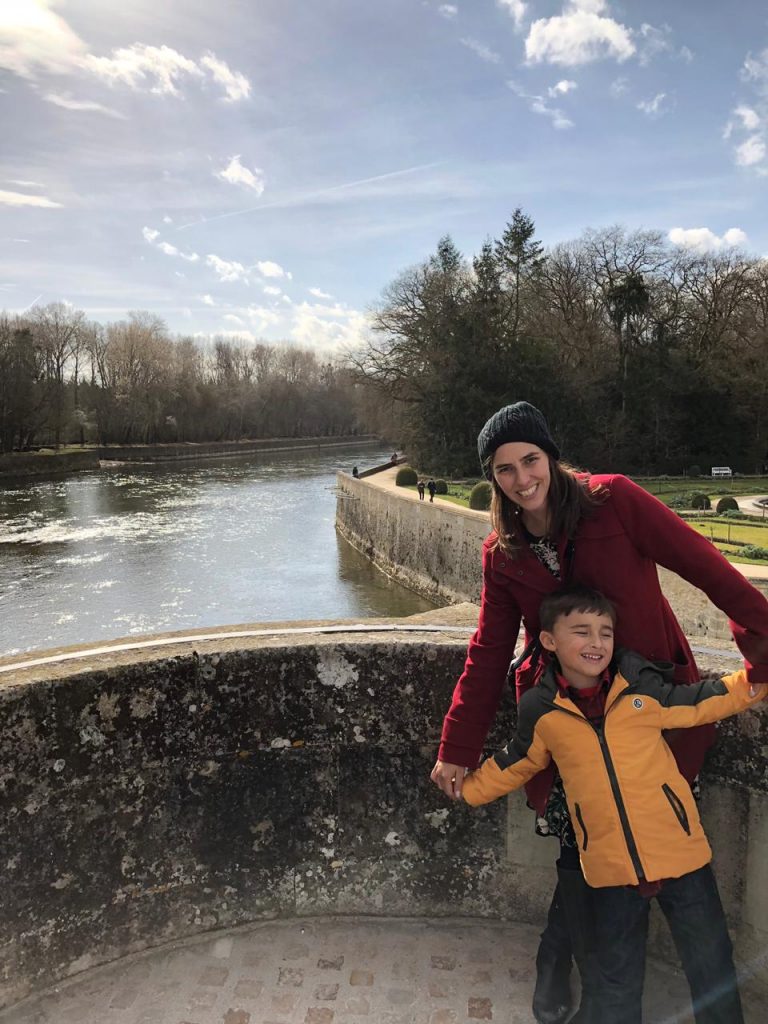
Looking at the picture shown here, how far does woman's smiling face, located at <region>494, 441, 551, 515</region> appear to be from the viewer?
2086 mm

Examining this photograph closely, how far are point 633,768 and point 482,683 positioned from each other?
1.56 feet

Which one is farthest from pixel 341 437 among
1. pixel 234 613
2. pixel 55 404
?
pixel 234 613

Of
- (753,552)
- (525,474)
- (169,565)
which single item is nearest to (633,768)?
(525,474)

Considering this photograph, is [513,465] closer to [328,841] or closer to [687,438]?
[328,841]

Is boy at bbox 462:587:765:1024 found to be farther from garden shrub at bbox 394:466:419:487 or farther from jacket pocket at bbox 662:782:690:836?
garden shrub at bbox 394:466:419:487

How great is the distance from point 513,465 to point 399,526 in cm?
2395

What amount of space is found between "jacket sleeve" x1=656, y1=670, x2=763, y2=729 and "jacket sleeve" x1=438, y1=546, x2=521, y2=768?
17.9 inches

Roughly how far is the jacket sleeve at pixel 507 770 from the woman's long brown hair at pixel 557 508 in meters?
0.56

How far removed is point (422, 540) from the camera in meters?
23.9

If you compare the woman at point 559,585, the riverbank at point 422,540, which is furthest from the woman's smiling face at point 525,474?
the riverbank at point 422,540

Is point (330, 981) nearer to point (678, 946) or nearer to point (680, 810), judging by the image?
point (678, 946)

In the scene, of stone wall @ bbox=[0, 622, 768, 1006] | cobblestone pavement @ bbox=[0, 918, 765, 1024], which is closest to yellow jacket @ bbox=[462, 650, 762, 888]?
stone wall @ bbox=[0, 622, 768, 1006]

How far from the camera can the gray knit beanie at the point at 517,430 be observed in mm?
2121

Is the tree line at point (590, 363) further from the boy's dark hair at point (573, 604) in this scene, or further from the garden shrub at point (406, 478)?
the boy's dark hair at point (573, 604)
